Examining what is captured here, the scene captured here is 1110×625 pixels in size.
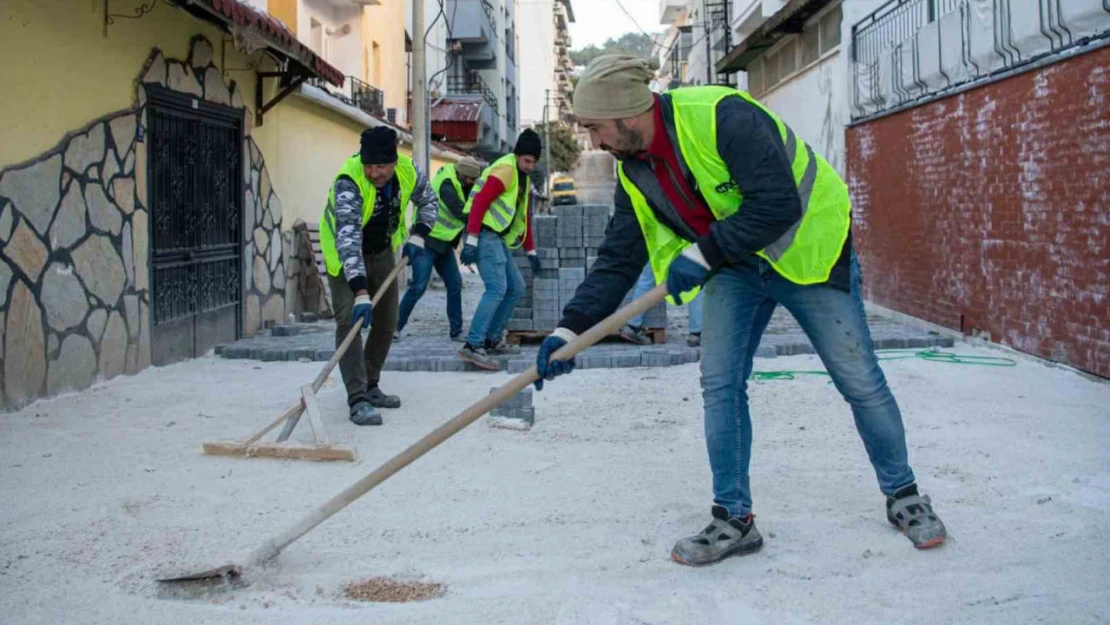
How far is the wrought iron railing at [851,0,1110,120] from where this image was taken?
7.70m

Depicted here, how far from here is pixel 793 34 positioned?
18578 millimetres

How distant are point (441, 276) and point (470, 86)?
27361 millimetres

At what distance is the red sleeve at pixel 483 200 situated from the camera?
834 cm

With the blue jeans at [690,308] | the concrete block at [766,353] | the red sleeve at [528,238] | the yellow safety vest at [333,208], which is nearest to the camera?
the yellow safety vest at [333,208]

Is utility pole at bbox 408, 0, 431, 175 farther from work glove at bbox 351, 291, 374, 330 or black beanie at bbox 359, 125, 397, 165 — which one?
work glove at bbox 351, 291, 374, 330

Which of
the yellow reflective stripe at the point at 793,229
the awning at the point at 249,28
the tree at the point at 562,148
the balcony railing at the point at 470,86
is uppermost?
the tree at the point at 562,148

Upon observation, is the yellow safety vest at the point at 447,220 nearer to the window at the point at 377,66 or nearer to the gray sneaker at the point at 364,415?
the gray sneaker at the point at 364,415

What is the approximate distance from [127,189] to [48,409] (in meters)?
1.95

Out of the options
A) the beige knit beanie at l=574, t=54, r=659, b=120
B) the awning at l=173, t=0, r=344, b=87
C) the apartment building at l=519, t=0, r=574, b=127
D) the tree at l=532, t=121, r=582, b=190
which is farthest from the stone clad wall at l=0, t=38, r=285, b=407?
the apartment building at l=519, t=0, r=574, b=127

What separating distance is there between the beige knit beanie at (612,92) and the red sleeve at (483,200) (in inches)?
193

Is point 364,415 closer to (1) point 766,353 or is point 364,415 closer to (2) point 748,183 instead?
(2) point 748,183

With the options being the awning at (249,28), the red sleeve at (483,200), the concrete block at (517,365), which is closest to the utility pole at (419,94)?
the awning at (249,28)

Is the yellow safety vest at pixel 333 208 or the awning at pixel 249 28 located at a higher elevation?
the awning at pixel 249 28

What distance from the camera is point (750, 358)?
388cm
